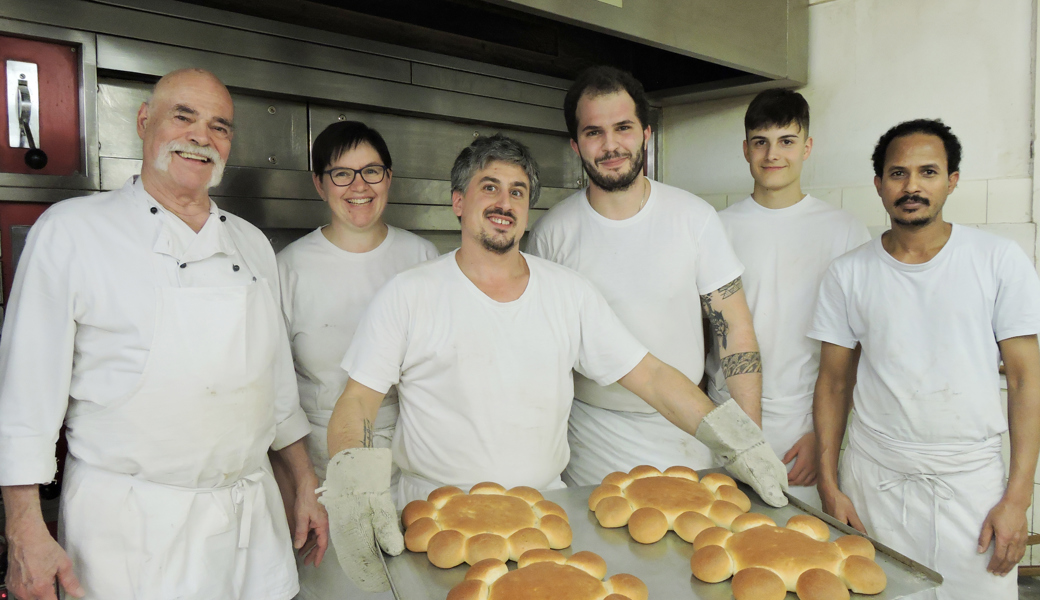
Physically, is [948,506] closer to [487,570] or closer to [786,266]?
[786,266]

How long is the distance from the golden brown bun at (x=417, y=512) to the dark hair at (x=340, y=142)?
1161mm

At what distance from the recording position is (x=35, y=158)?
5.90ft

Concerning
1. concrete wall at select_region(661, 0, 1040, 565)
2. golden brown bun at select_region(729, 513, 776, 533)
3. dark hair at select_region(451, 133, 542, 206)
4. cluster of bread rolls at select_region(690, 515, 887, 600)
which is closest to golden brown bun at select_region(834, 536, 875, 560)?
cluster of bread rolls at select_region(690, 515, 887, 600)

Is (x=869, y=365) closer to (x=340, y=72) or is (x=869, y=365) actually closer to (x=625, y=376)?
(x=625, y=376)

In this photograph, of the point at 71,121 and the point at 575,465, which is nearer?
the point at 71,121

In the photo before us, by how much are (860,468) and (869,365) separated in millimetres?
298

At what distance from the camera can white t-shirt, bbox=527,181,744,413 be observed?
2027 mm

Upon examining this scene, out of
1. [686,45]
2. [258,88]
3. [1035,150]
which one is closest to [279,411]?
[258,88]

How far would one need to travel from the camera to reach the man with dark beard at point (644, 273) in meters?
2.02

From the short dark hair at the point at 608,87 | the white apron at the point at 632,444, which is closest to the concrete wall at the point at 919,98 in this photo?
the short dark hair at the point at 608,87

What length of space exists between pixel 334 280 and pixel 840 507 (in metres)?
1.64

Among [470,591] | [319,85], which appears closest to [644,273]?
[470,591]

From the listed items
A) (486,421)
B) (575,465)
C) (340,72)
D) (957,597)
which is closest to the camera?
(486,421)

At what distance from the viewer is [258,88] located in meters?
2.22
